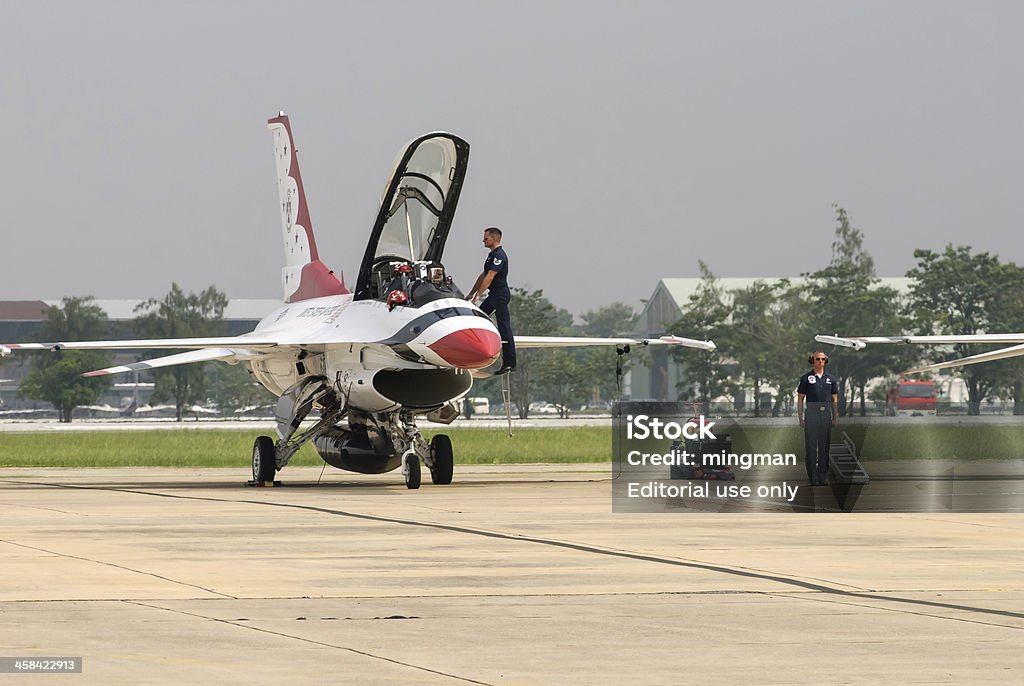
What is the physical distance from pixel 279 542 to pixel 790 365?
69.6 meters

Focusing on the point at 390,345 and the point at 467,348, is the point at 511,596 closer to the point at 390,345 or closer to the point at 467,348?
the point at 467,348

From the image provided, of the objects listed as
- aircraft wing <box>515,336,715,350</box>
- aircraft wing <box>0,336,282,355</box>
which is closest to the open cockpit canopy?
aircraft wing <box>0,336,282,355</box>

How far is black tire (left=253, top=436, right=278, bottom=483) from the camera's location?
84.1 ft

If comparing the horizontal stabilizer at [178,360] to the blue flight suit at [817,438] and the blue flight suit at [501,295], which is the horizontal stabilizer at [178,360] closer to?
the blue flight suit at [501,295]

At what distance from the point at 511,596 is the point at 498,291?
13128mm

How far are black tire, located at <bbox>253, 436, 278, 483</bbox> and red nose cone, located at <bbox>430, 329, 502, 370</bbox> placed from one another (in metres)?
4.88

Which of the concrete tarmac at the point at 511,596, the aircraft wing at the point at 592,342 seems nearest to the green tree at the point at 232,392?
the aircraft wing at the point at 592,342

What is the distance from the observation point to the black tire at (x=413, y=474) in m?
23.7

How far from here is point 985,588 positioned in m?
11.2

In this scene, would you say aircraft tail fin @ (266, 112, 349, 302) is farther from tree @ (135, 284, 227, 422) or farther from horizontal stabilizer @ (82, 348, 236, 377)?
tree @ (135, 284, 227, 422)

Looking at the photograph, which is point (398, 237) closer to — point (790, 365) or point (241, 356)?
point (241, 356)

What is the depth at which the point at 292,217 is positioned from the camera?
3058 cm

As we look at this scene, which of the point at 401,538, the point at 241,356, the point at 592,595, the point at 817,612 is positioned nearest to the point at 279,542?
the point at 401,538

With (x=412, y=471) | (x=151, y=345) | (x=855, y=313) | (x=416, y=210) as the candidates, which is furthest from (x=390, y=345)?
(x=855, y=313)
